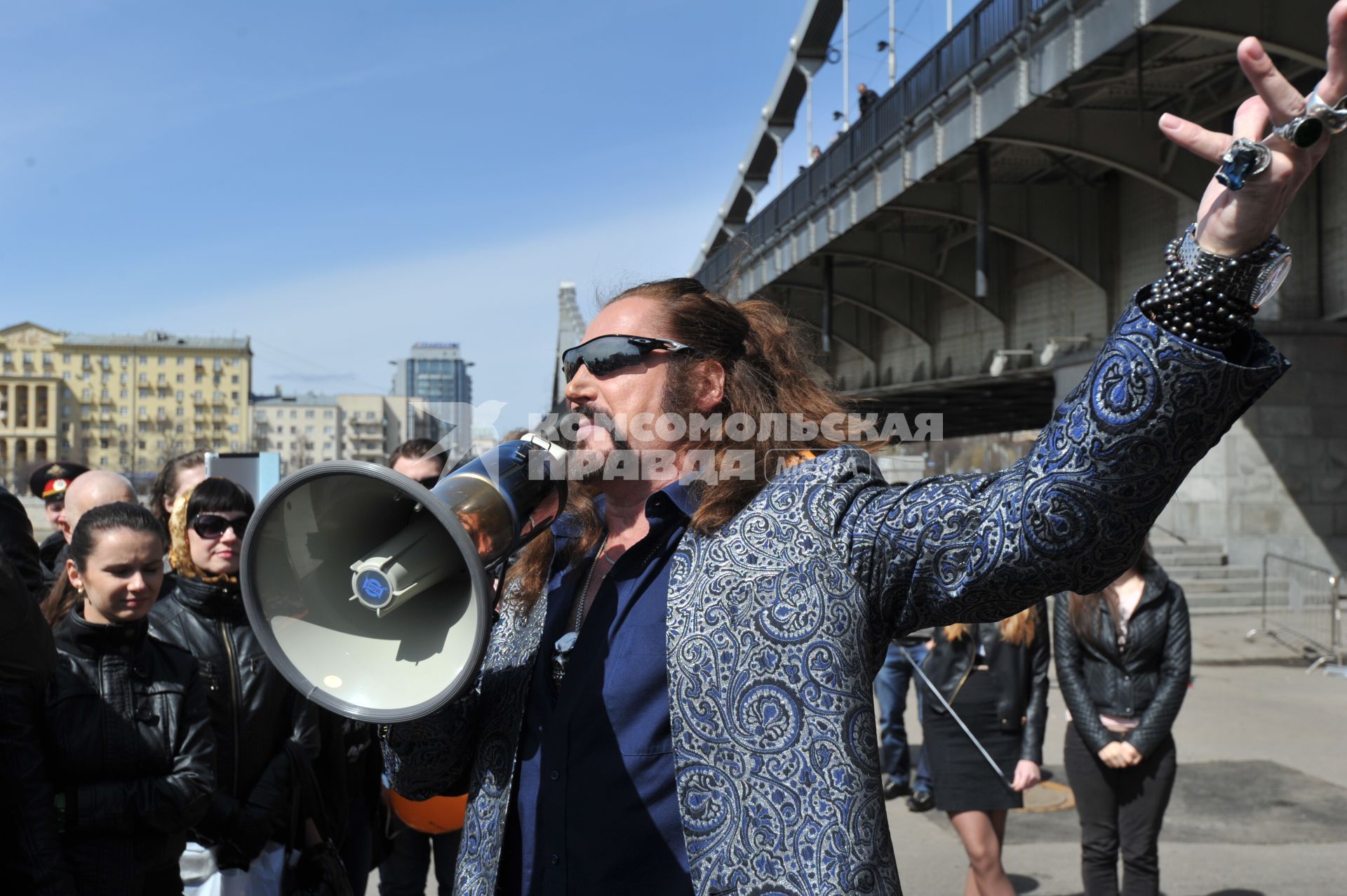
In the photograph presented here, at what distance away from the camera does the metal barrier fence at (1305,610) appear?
41.4 ft

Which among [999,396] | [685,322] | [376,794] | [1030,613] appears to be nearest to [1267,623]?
[1030,613]

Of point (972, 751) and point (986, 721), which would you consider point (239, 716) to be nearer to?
point (972, 751)

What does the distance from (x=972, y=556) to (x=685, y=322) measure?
774 mm

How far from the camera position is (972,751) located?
4.98 metres

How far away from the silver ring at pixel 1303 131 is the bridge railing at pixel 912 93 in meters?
9.69

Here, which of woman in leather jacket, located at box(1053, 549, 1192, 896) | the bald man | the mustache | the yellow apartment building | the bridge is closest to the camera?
the mustache

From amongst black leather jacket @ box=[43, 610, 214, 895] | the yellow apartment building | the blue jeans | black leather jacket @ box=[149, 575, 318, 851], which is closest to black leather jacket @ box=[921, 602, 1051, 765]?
the blue jeans

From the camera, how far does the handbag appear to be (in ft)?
12.1

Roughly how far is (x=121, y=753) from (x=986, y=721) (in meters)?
3.50

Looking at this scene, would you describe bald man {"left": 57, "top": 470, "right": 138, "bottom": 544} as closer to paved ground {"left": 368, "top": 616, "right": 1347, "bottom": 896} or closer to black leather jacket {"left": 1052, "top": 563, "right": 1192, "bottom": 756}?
paved ground {"left": 368, "top": 616, "right": 1347, "bottom": 896}

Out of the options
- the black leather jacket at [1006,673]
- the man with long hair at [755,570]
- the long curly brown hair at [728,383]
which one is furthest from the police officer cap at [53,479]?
the man with long hair at [755,570]

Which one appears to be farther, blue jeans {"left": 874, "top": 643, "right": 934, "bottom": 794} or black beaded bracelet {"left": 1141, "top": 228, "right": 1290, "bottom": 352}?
blue jeans {"left": 874, "top": 643, "right": 934, "bottom": 794}

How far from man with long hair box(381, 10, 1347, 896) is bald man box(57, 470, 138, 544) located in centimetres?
339

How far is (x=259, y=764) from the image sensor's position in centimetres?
374
